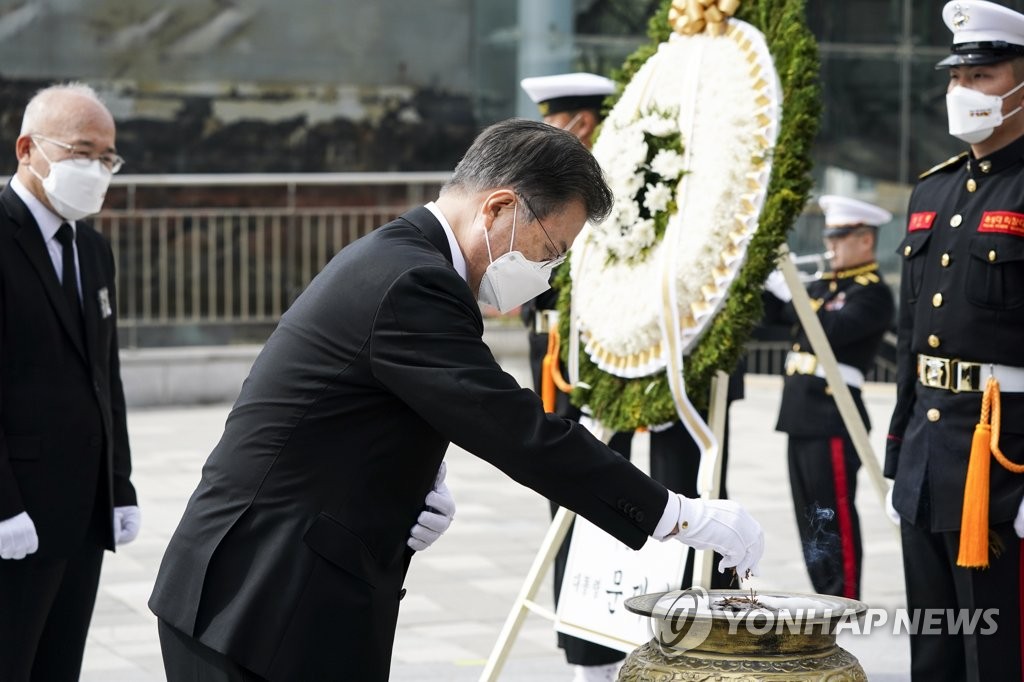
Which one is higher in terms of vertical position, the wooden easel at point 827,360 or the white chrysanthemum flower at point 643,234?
the white chrysanthemum flower at point 643,234

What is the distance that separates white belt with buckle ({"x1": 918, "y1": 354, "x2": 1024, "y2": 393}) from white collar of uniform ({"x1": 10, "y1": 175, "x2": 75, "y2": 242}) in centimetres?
241

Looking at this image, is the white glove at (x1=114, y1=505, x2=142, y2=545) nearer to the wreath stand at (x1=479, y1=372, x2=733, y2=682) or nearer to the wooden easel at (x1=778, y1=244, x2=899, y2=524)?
the wreath stand at (x1=479, y1=372, x2=733, y2=682)

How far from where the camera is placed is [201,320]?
42.7ft

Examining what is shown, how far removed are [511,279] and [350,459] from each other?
1.55 ft

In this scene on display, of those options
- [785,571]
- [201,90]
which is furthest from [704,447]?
[201,90]

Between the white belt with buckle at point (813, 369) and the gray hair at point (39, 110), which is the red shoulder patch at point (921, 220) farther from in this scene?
the gray hair at point (39, 110)

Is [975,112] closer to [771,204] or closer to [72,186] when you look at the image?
[771,204]

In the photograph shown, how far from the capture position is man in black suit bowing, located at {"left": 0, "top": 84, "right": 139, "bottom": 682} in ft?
12.8

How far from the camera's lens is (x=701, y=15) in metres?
4.64

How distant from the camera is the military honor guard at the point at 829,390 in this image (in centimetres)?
614

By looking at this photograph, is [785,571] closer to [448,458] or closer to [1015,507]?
[1015,507]

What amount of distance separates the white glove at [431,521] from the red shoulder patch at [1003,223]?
179 centimetres

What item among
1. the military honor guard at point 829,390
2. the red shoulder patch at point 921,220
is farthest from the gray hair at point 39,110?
the military honor guard at point 829,390

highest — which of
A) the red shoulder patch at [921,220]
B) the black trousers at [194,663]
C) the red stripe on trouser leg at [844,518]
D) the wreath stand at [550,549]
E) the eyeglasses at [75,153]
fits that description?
the eyeglasses at [75,153]
